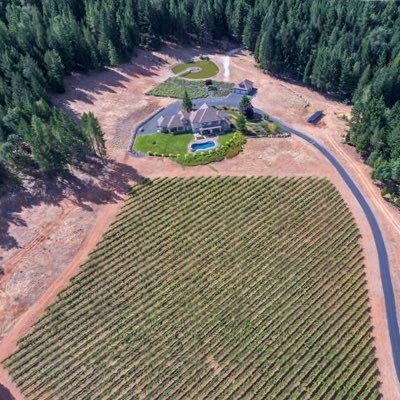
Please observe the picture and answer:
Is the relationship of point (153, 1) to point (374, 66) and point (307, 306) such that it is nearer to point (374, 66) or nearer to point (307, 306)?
point (374, 66)

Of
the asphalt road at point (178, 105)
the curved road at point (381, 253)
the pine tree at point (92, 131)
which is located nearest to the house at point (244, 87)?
the asphalt road at point (178, 105)

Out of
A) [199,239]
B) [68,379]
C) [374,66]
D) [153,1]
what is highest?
[153,1]

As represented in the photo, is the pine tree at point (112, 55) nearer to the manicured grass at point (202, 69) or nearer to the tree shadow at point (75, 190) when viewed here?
the manicured grass at point (202, 69)

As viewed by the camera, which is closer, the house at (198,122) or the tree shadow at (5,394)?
the tree shadow at (5,394)

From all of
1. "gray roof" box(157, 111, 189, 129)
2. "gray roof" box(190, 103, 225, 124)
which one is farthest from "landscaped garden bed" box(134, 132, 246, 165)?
"gray roof" box(190, 103, 225, 124)

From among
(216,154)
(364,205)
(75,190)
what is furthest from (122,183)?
(364,205)

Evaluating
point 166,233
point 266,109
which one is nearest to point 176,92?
point 266,109
